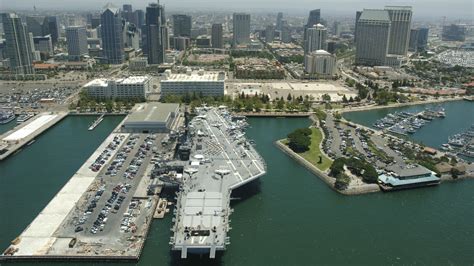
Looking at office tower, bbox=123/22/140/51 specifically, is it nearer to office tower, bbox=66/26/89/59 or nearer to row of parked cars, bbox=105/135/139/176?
office tower, bbox=66/26/89/59

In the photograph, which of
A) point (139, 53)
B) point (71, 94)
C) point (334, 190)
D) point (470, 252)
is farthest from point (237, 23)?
point (470, 252)

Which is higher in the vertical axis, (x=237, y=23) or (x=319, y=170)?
(x=237, y=23)

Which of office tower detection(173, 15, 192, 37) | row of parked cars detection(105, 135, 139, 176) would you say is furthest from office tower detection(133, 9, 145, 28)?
row of parked cars detection(105, 135, 139, 176)

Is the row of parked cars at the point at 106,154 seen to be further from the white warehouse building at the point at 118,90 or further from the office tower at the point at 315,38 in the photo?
the office tower at the point at 315,38

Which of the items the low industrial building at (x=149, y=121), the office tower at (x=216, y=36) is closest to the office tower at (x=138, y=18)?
the office tower at (x=216, y=36)

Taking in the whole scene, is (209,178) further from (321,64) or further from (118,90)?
(321,64)

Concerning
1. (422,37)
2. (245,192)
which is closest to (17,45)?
(245,192)

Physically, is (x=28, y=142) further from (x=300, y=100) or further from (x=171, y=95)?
(x=300, y=100)
